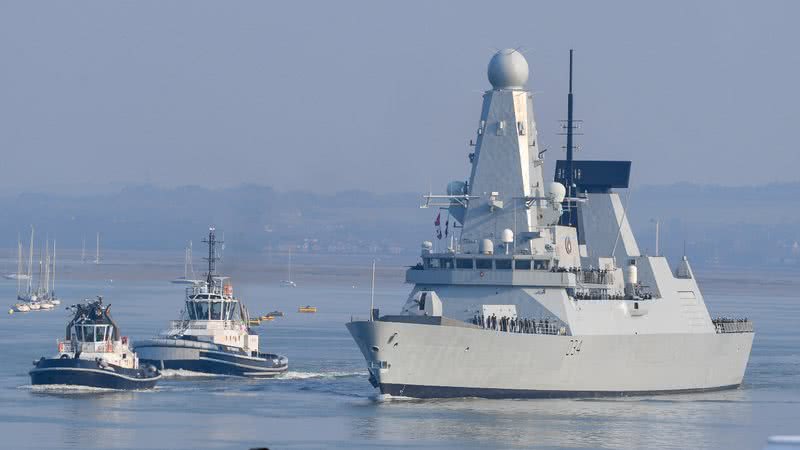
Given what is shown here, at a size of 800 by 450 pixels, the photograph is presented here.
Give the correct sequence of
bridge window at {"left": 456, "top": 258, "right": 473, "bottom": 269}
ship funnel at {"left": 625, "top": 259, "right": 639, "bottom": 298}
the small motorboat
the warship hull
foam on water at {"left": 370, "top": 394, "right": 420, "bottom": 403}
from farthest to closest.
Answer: the small motorboat → ship funnel at {"left": 625, "top": 259, "right": 639, "bottom": 298} → bridge window at {"left": 456, "top": 258, "right": 473, "bottom": 269} → foam on water at {"left": 370, "top": 394, "right": 420, "bottom": 403} → the warship hull

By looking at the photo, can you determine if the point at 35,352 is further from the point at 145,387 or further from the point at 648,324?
the point at 648,324

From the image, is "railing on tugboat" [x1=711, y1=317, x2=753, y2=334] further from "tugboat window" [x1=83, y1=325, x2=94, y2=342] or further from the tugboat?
"tugboat window" [x1=83, y1=325, x2=94, y2=342]

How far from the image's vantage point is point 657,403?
2751 inches

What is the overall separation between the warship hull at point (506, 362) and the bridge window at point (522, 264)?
3.06 meters

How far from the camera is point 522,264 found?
226 ft

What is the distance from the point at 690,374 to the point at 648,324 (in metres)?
4.10

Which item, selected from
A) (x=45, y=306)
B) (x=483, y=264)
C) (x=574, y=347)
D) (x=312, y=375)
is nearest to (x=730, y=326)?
(x=574, y=347)

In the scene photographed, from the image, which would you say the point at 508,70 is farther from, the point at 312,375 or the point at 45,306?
the point at 45,306

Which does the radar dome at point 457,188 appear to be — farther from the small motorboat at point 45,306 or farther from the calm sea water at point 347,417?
the small motorboat at point 45,306

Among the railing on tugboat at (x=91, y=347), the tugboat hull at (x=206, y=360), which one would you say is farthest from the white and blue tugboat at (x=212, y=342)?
the railing on tugboat at (x=91, y=347)

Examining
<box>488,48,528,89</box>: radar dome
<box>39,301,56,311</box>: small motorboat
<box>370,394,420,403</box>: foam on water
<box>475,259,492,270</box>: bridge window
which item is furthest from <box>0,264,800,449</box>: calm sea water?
<box>39,301,56,311</box>: small motorboat

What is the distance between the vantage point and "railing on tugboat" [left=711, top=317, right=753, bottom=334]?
7919cm

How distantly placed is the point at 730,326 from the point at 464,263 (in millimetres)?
16185

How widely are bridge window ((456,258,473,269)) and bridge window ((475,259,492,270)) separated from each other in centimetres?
26
